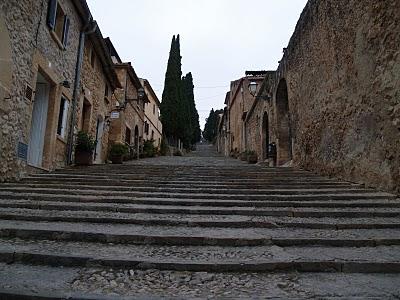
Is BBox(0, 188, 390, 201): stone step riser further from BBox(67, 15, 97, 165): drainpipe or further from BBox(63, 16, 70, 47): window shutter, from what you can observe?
BBox(63, 16, 70, 47): window shutter

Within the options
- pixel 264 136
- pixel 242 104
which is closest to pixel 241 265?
pixel 264 136

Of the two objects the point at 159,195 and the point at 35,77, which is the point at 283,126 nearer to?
the point at 159,195

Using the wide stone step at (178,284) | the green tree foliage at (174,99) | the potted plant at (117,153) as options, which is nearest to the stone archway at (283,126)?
the potted plant at (117,153)

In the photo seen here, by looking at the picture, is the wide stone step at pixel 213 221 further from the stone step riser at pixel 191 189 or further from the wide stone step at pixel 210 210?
the stone step riser at pixel 191 189

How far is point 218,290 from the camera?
7.04 feet

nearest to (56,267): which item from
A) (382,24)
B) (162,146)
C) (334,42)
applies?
(382,24)

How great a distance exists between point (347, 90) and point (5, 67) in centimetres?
653

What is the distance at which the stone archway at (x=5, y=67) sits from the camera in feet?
16.7

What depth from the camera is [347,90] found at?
21.0ft

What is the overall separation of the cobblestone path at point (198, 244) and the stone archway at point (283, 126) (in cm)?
613

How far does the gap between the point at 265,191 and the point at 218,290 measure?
11.2 ft

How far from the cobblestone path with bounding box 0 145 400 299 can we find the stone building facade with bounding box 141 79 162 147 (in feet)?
59.9

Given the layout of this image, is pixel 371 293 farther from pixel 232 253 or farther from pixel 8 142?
pixel 8 142

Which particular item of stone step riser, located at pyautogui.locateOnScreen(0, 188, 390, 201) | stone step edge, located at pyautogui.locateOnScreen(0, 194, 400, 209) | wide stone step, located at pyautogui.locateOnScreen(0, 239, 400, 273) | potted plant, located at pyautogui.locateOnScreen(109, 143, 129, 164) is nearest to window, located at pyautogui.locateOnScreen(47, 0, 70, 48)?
stone step riser, located at pyautogui.locateOnScreen(0, 188, 390, 201)
